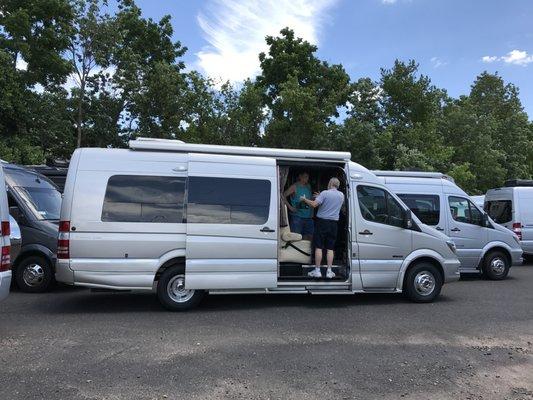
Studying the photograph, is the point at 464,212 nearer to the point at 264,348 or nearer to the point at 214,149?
the point at 214,149

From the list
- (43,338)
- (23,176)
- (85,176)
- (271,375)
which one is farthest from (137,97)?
(271,375)

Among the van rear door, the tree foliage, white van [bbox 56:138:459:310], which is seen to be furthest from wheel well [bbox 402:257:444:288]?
the tree foliage

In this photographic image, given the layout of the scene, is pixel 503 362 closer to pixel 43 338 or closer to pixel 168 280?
pixel 168 280

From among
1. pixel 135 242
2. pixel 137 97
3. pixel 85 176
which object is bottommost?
pixel 135 242

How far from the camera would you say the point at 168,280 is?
786cm

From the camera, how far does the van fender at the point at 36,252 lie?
9328mm

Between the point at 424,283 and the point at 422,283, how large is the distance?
0.14ft

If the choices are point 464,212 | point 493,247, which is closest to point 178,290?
point 464,212

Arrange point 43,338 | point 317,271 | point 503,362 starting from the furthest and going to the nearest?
point 317,271 → point 43,338 → point 503,362

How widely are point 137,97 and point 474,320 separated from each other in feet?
61.8

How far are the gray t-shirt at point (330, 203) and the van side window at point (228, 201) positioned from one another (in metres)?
1.10

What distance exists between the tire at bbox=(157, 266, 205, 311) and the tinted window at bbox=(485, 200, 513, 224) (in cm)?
1038

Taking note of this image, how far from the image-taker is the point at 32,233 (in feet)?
31.1

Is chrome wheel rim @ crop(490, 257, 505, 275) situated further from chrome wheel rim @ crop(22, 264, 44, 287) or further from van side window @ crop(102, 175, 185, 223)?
chrome wheel rim @ crop(22, 264, 44, 287)
